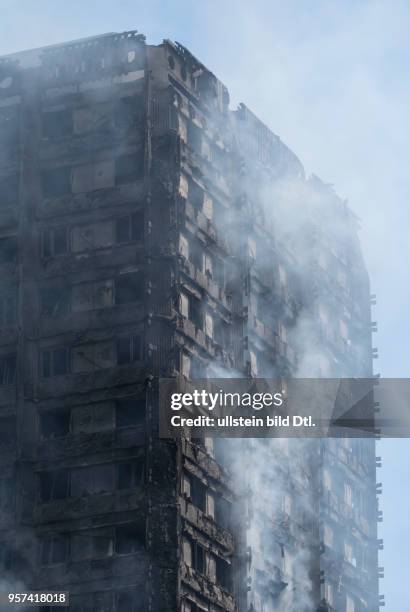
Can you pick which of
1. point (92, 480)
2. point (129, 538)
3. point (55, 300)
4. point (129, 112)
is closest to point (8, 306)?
point (55, 300)

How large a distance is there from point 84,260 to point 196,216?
8.43 metres

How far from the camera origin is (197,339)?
13175cm

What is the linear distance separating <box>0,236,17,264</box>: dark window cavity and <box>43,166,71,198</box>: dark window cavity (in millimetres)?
3657

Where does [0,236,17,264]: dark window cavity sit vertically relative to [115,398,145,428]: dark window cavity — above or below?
above

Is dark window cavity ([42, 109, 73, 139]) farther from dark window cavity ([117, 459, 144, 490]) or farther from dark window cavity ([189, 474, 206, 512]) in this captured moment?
dark window cavity ([189, 474, 206, 512])

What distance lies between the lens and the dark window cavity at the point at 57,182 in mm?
135000

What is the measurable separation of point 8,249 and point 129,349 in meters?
12.1

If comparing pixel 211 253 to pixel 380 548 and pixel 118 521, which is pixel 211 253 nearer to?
pixel 118 521

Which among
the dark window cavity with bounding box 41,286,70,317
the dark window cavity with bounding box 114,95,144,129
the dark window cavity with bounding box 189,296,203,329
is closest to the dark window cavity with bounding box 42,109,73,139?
the dark window cavity with bounding box 114,95,144,129

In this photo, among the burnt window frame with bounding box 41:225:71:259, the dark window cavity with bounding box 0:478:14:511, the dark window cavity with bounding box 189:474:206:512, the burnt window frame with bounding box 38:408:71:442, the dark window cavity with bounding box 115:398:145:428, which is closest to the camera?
the dark window cavity with bounding box 115:398:145:428

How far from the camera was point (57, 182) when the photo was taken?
445ft

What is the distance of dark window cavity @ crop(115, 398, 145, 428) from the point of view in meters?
127

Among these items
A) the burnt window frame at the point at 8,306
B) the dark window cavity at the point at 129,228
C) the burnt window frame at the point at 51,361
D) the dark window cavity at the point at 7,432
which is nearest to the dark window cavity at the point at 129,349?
the burnt window frame at the point at 51,361

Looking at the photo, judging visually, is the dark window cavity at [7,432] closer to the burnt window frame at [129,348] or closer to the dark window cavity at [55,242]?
the burnt window frame at [129,348]
